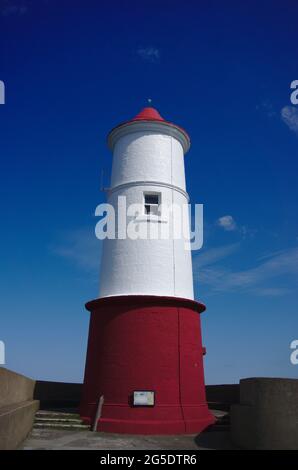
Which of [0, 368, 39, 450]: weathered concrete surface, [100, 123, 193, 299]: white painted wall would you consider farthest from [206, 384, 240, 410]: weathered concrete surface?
[0, 368, 39, 450]: weathered concrete surface

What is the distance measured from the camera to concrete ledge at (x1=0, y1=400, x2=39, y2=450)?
781 cm

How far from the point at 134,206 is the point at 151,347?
15.7 ft

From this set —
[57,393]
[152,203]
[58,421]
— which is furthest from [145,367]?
[57,393]

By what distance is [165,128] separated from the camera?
51.5 feet

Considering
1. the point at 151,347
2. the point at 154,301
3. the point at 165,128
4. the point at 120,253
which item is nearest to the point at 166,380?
the point at 151,347

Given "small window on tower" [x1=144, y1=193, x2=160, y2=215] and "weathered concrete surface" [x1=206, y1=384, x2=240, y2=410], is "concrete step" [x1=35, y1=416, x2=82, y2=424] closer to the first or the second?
"small window on tower" [x1=144, y1=193, x2=160, y2=215]

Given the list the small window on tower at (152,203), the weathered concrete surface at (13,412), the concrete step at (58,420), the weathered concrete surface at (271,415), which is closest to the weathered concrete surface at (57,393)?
the concrete step at (58,420)

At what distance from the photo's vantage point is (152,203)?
15.0m

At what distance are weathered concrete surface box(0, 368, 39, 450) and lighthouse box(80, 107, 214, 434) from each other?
7.50ft

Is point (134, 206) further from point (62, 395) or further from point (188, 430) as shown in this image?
point (62, 395)

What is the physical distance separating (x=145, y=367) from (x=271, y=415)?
4410 mm

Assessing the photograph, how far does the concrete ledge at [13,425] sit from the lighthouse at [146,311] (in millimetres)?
2517

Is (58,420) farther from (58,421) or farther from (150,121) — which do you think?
(150,121)
